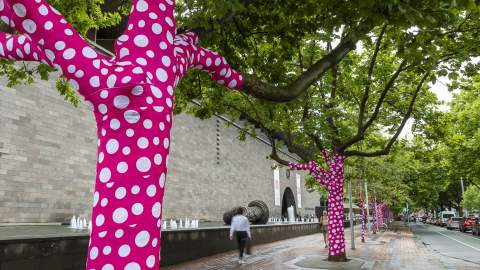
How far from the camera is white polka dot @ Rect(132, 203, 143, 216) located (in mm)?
3076

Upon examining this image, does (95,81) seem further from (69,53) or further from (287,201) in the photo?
(287,201)

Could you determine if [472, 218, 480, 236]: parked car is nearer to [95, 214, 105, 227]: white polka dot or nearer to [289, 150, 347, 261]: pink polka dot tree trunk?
[289, 150, 347, 261]: pink polka dot tree trunk

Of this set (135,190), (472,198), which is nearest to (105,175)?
(135,190)

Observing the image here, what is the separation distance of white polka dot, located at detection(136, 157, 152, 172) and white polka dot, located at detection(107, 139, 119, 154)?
19cm

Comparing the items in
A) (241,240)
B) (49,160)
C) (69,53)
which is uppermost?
(49,160)

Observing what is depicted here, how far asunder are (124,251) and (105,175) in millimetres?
574

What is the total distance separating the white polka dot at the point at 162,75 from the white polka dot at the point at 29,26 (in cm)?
94


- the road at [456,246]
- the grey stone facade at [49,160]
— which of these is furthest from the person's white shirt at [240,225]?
the road at [456,246]

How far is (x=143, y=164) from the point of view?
3.15 metres

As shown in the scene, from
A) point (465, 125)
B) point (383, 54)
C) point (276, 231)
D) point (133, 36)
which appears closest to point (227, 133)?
point (276, 231)

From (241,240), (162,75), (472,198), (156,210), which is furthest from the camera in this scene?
(472,198)

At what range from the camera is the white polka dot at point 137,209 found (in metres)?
3.08

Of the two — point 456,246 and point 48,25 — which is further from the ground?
point 48,25

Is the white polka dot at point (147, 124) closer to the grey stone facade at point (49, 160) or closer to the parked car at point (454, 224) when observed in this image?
the grey stone facade at point (49, 160)
